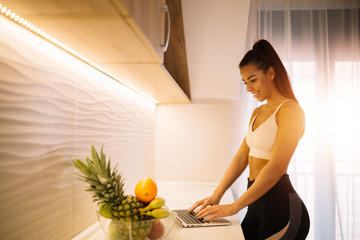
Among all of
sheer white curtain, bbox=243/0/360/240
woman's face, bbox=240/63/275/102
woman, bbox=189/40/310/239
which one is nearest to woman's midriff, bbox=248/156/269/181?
woman, bbox=189/40/310/239

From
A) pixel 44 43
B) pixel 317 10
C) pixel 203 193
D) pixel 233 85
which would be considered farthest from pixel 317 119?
pixel 44 43

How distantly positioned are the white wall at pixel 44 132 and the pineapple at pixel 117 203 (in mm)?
116

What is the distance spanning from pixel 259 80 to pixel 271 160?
1.35 ft

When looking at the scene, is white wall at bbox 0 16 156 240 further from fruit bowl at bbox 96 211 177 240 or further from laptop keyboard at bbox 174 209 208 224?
laptop keyboard at bbox 174 209 208 224

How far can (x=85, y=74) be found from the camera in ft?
3.41

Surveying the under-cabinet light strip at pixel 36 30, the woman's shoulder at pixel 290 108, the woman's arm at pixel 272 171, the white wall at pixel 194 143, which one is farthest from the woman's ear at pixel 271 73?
the white wall at pixel 194 143

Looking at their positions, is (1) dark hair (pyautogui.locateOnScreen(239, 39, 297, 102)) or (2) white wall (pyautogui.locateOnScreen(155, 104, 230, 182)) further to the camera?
(2) white wall (pyautogui.locateOnScreen(155, 104, 230, 182))

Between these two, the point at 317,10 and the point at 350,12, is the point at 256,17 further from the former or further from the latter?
the point at 350,12

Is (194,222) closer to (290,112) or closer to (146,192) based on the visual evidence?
(146,192)

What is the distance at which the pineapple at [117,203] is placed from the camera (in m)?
0.75

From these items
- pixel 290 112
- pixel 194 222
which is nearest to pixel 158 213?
pixel 194 222

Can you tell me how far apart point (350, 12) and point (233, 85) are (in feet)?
4.63

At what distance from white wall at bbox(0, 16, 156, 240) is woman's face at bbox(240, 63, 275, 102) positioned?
69 cm

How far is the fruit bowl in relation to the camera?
0.75m
